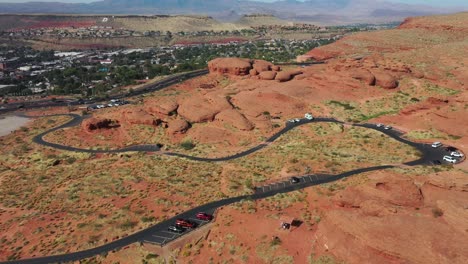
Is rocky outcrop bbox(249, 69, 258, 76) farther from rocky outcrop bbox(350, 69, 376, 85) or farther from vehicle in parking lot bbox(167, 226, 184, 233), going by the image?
vehicle in parking lot bbox(167, 226, 184, 233)

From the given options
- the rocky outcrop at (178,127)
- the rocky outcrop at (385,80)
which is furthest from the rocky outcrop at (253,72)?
the rocky outcrop at (178,127)

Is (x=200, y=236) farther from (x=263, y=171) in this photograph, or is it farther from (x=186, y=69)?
(x=186, y=69)

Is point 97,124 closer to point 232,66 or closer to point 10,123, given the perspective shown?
point 10,123

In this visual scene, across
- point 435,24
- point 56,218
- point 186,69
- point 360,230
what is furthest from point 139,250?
point 435,24

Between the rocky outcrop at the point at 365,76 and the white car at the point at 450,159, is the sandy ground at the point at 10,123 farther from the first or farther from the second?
the white car at the point at 450,159

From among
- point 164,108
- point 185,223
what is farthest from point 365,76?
point 185,223

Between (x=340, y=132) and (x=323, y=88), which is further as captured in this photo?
(x=323, y=88)

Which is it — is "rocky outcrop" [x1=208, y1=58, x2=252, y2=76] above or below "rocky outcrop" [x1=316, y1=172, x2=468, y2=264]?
above

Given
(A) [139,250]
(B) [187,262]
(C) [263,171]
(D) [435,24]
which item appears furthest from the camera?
(D) [435,24]

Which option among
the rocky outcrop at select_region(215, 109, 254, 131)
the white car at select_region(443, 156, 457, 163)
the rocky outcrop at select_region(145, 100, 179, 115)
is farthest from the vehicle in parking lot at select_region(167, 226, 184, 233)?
the white car at select_region(443, 156, 457, 163)
